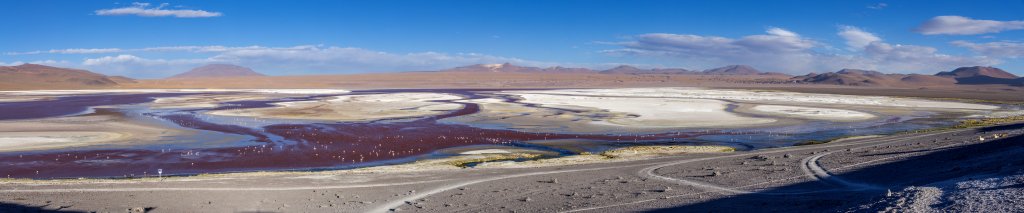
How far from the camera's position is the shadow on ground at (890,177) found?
10.3 m

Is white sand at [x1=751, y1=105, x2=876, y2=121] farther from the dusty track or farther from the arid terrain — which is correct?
the dusty track

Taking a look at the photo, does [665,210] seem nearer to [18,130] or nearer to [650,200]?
[650,200]

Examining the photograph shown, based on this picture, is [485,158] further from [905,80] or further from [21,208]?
[905,80]

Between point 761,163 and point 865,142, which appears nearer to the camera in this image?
point 761,163

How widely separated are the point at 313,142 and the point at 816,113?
2836 centimetres

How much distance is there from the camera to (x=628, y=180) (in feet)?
49.0

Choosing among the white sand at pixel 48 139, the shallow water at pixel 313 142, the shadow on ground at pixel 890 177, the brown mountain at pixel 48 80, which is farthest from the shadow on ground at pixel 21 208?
the brown mountain at pixel 48 80

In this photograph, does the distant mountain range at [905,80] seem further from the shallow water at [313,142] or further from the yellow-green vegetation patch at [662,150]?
the yellow-green vegetation patch at [662,150]

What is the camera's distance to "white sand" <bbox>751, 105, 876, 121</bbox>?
3813 cm

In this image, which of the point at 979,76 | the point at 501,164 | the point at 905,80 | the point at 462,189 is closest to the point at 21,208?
the point at 462,189

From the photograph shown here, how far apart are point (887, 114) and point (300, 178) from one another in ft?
119

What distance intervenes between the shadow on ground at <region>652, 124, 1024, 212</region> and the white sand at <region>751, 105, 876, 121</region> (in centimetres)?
2217

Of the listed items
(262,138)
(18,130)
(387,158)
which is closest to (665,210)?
(387,158)

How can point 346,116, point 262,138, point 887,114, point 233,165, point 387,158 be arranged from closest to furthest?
point 233,165, point 387,158, point 262,138, point 346,116, point 887,114
